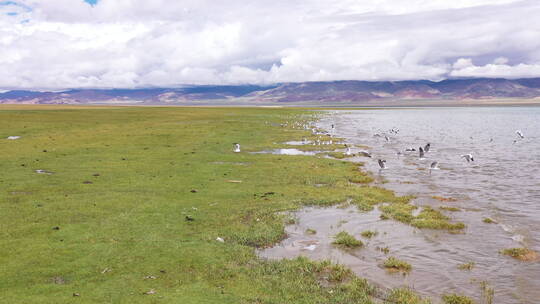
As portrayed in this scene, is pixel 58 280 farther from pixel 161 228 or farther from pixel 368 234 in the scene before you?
pixel 368 234

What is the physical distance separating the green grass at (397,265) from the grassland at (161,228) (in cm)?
174

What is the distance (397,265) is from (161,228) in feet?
32.3

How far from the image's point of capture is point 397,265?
13.7 m

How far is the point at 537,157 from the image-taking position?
4038 cm

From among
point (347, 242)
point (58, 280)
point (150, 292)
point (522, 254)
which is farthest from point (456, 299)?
point (58, 280)

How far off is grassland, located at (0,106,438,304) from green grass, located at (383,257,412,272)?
5.72ft

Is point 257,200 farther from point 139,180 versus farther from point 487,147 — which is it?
point 487,147

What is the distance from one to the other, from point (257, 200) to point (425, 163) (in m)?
22.1

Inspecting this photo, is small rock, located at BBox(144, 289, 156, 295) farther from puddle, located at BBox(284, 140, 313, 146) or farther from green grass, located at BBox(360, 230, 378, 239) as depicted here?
puddle, located at BBox(284, 140, 313, 146)

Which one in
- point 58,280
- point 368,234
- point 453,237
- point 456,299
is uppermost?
point 58,280

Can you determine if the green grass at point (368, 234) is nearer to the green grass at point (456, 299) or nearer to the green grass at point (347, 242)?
the green grass at point (347, 242)

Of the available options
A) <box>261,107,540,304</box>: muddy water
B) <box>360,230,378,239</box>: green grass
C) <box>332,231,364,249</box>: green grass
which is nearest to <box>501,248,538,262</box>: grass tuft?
<box>261,107,540,304</box>: muddy water

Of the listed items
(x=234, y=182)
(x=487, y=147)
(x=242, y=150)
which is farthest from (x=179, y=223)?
(x=487, y=147)

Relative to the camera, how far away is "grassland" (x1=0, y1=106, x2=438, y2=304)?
450 inches
